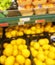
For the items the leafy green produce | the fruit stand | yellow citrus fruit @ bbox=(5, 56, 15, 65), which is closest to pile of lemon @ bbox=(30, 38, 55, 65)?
the fruit stand

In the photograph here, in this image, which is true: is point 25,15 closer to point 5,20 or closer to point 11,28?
point 5,20

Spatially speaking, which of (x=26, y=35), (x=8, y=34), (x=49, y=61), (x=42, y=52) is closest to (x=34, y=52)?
(x=42, y=52)

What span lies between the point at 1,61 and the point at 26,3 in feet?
1.98

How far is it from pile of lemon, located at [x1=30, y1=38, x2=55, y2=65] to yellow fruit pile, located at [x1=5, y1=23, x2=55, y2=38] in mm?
149

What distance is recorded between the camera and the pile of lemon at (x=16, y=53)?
1569mm

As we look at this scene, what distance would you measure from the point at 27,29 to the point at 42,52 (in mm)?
374

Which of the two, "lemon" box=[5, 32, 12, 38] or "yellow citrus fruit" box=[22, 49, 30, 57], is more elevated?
"lemon" box=[5, 32, 12, 38]

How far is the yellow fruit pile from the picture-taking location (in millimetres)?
1896

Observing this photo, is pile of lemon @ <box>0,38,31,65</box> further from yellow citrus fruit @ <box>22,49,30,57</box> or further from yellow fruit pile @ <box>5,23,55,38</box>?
yellow fruit pile @ <box>5,23,55,38</box>

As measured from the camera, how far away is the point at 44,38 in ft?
6.31

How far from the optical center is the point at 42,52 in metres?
1.71

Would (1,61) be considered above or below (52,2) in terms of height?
below

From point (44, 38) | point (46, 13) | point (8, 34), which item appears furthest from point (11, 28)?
point (46, 13)

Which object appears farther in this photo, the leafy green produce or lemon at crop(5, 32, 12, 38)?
lemon at crop(5, 32, 12, 38)
